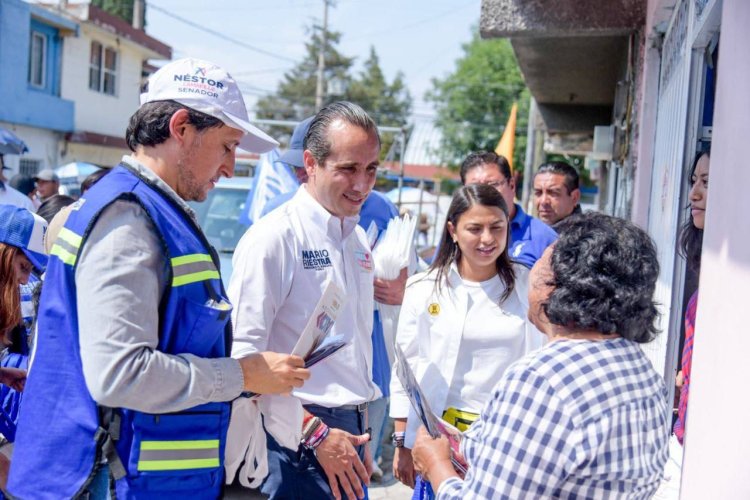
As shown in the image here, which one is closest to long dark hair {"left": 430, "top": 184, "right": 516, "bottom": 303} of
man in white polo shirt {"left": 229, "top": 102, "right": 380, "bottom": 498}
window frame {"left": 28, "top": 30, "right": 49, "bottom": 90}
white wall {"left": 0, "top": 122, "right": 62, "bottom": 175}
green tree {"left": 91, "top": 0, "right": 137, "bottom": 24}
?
man in white polo shirt {"left": 229, "top": 102, "right": 380, "bottom": 498}

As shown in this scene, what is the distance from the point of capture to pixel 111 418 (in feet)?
5.79

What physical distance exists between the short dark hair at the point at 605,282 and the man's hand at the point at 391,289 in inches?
67.4

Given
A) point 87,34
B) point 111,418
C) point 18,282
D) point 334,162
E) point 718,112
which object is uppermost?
point 87,34

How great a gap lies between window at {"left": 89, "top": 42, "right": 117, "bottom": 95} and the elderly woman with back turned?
73.3ft

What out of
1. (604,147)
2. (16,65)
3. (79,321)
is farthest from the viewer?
(16,65)

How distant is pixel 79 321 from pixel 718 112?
5.74 ft

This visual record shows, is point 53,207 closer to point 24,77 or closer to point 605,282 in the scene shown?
point 605,282

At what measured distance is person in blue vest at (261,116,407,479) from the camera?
11.3 feet

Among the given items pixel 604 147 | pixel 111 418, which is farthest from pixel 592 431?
pixel 604 147

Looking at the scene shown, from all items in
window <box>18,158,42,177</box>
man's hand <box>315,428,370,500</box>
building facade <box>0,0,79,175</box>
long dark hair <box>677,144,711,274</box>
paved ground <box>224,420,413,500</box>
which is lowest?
paved ground <box>224,420,413,500</box>

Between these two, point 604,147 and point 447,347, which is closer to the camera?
point 447,347

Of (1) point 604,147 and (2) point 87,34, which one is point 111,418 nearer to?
(1) point 604,147

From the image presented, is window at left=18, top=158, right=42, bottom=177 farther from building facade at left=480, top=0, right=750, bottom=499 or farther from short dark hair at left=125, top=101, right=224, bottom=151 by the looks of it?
short dark hair at left=125, top=101, right=224, bottom=151

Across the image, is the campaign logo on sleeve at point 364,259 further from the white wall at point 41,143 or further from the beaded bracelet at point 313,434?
the white wall at point 41,143
